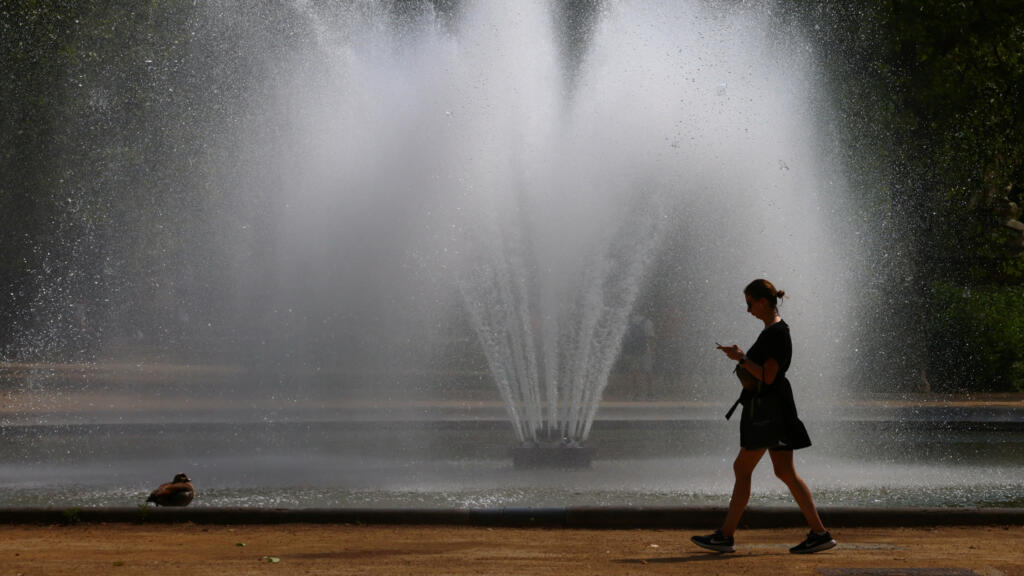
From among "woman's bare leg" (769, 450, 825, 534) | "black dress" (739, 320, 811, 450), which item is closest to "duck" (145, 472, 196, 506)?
"black dress" (739, 320, 811, 450)

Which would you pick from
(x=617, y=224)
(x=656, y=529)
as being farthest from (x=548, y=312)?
(x=656, y=529)

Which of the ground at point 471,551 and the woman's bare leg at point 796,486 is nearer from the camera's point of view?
the ground at point 471,551

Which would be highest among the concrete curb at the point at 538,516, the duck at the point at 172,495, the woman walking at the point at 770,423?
the woman walking at the point at 770,423

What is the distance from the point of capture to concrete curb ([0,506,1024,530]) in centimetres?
838

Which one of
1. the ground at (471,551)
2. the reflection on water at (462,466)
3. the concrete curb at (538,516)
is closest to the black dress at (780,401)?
the ground at (471,551)

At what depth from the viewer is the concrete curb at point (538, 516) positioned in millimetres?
8375

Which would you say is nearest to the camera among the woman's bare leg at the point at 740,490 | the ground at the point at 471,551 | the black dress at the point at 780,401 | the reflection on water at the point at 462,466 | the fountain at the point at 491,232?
the ground at the point at 471,551

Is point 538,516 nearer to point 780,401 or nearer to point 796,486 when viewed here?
point 796,486

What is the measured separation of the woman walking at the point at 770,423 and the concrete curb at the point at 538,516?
919mm

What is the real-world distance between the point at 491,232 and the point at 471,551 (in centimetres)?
878

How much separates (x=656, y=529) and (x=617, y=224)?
9.24 meters

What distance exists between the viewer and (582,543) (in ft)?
25.6

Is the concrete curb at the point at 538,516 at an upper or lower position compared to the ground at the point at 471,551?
upper

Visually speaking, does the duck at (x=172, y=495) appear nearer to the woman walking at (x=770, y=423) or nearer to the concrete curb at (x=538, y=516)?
the concrete curb at (x=538, y=516)
